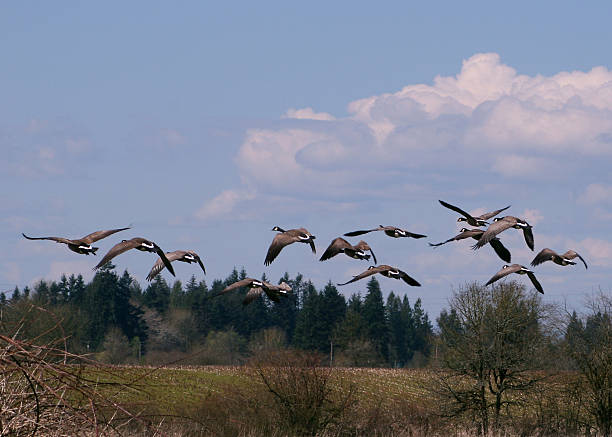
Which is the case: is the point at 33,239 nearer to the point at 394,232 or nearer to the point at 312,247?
the point at 312,247

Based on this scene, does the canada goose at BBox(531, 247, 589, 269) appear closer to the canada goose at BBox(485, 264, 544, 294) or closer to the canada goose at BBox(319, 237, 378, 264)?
the canada goose at BBox(485, 264, 544, 294)

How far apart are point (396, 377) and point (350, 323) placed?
138ft

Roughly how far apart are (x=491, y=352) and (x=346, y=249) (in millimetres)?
27838

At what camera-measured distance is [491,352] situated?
136ft

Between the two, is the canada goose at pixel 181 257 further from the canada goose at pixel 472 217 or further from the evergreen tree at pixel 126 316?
the evergreen tree at pixel 126 316

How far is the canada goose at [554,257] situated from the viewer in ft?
52.9

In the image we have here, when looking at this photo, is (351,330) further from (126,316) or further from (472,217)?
(472,217)

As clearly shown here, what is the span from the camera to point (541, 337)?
137 ft

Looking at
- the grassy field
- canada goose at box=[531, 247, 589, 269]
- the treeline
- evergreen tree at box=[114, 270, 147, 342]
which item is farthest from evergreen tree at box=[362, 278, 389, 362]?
canada goose at box=[531, 247, 589, 269]

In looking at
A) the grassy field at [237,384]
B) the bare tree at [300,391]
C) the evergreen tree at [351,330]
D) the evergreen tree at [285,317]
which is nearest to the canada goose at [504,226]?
the bare tree at [300,391]

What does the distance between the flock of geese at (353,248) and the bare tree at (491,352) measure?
2544cm

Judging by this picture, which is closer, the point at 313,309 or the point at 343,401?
the point at 343,401

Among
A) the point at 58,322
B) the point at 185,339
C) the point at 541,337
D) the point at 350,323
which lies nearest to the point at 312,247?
the point at 58,322

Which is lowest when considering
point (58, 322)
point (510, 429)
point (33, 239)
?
point (510, 429)
